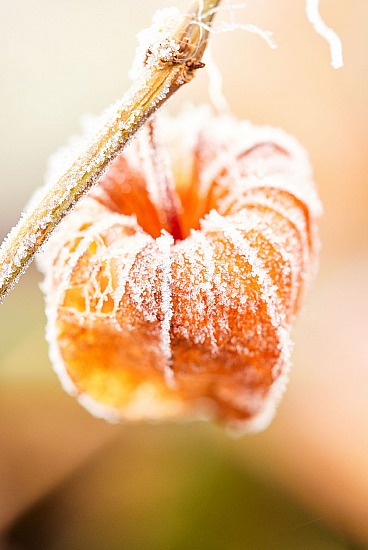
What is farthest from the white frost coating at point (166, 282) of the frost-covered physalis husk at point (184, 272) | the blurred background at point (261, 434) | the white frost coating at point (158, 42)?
the blurred background at point (261, 434)

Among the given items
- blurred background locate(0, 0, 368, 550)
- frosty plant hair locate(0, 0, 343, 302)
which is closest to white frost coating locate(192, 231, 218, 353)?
frosty plant hair locate(0, 0, 343, 302)

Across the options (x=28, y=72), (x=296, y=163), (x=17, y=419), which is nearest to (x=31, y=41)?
(x=28, y=72)

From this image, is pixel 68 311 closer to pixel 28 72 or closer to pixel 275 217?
pixel 275 217

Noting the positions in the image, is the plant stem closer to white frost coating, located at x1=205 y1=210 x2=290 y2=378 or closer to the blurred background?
white frost coating, located at x1=205 y1=210 x2=290 y2=378

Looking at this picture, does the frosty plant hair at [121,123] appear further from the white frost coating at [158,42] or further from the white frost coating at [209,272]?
the white frost coating at [209,272]

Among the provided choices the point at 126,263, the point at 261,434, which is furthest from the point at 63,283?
the point at 261,434

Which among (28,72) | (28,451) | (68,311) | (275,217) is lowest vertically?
(28,451)

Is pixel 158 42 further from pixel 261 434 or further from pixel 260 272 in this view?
pixel 261 434
